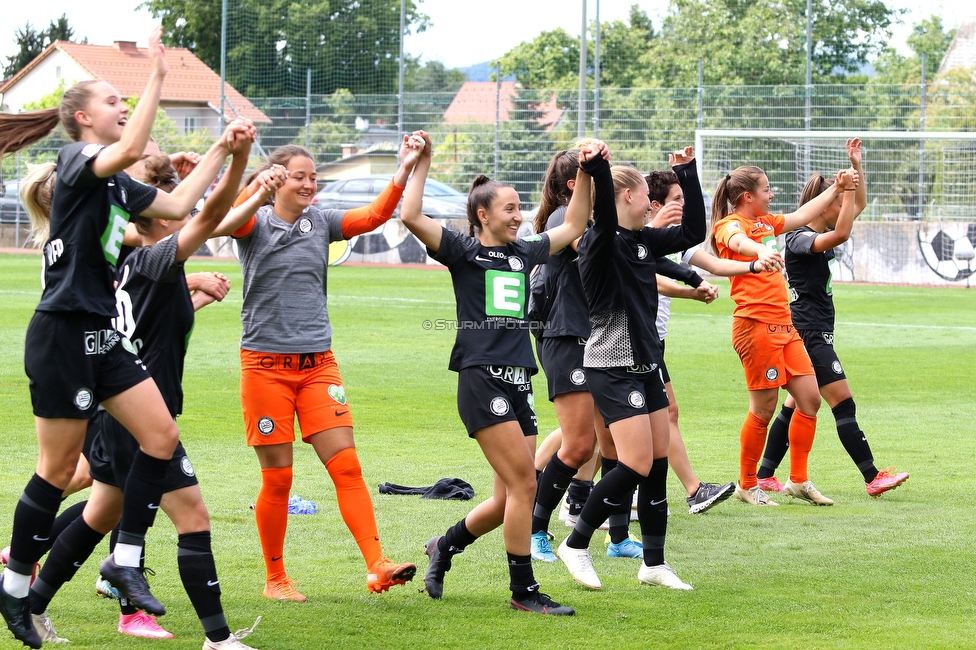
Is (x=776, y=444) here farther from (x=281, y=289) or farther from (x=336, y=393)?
(x=281, y=289)

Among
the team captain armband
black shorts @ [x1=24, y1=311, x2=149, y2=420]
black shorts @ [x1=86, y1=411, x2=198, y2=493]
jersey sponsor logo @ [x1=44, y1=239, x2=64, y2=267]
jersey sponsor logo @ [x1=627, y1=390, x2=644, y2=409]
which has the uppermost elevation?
the team captain armband

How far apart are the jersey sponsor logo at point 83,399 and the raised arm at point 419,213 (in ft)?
5.01

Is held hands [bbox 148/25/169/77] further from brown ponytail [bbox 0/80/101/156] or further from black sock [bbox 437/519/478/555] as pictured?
black sock [bbox 437/519/478/555]

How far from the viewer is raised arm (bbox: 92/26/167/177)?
3.95 m

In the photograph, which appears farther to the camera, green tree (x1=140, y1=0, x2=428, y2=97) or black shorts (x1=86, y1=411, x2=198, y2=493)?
green tree (x1=140, y1=0, x2=428, y2=97)

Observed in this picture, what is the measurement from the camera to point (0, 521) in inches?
250

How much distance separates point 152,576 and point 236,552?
0.56 m

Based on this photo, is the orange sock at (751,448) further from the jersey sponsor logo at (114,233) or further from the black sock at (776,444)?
the jersey sponsor logo at (114,233)

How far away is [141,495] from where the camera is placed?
4445 millimetres

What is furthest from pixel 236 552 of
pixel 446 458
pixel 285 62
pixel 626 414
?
pixel 285 62

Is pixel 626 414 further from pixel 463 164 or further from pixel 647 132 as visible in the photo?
pixel 463 164

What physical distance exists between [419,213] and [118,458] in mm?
1633

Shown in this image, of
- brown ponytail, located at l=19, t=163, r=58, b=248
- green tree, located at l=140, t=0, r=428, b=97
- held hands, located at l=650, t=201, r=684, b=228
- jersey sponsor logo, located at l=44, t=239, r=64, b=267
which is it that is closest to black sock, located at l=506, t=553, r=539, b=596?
held hands, located at l=650, t=201, r=684, b=228

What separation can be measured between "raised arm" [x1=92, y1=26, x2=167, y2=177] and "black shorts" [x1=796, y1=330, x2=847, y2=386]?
521 centimetres
